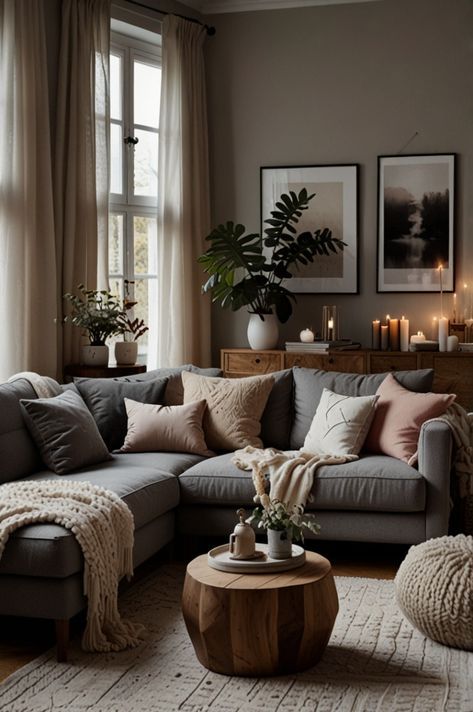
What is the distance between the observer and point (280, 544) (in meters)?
3.10

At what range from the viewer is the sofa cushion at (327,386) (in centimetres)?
471

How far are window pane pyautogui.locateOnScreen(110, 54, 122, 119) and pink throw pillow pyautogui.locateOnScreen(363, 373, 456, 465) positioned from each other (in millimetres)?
2911

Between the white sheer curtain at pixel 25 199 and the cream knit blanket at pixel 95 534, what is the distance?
1792 mm

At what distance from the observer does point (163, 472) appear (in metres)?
4.16

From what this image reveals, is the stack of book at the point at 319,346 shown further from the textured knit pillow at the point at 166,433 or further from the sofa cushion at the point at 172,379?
the textured knit pillow at the point at 166,433

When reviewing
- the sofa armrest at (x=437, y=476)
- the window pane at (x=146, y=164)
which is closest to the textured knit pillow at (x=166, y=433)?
the sofa armrest at (x=437, y=476)

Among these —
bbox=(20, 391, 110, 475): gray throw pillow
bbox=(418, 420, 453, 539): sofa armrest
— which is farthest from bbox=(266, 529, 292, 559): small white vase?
bbox=(20, 391, 110, 475): gray throw pillow

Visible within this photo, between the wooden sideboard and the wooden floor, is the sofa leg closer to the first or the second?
the wooden floor

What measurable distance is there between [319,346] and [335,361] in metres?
0.15

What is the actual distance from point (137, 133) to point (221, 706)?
14.8 ft

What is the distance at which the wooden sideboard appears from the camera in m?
5.87

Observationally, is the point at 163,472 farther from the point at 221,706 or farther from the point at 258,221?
the point at 258,221

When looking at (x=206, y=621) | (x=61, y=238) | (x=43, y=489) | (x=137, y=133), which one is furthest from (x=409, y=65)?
(x=206, y=621)

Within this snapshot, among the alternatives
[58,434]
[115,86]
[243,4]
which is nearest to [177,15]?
[243,4]
